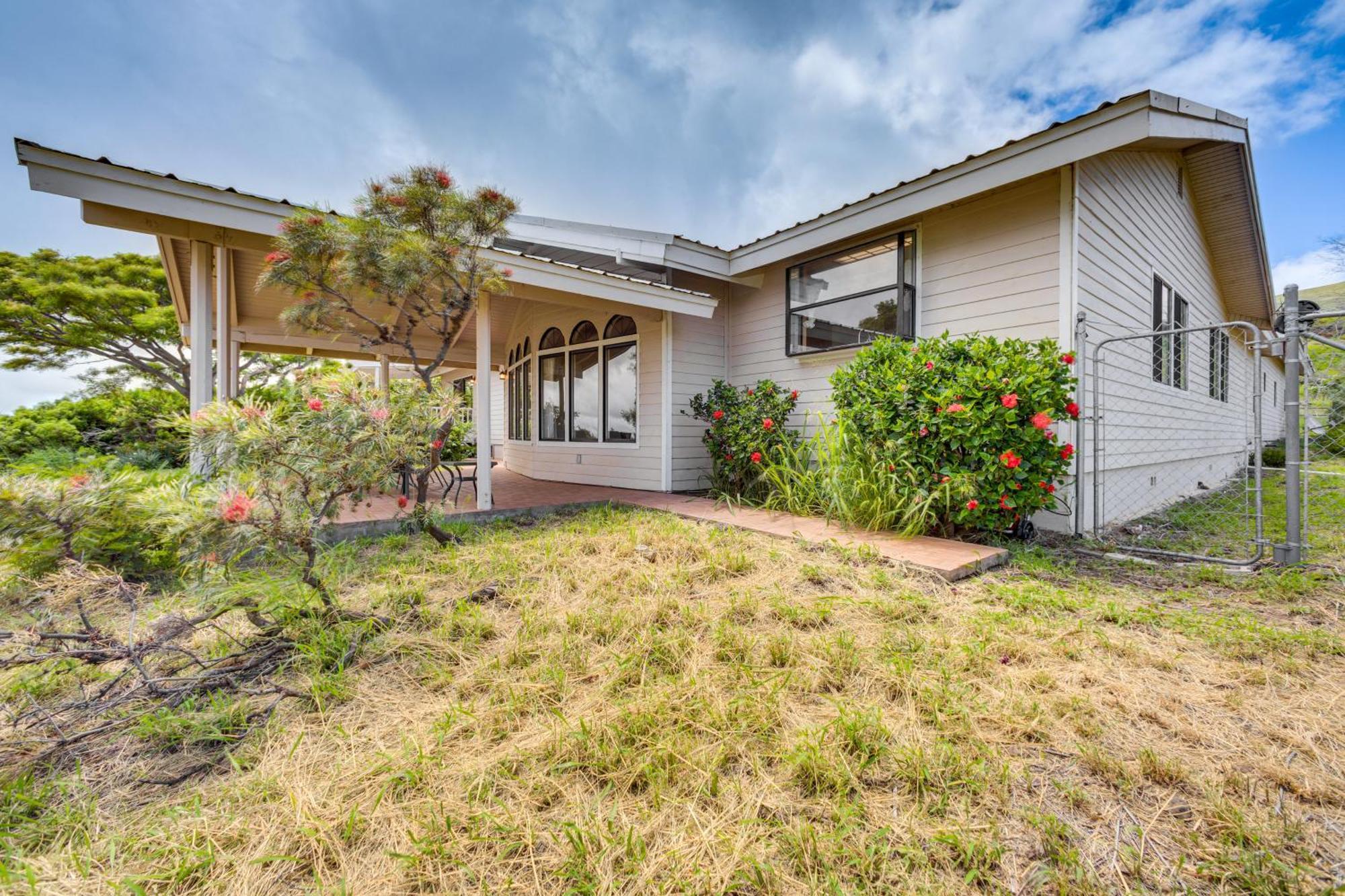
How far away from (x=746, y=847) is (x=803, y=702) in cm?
71

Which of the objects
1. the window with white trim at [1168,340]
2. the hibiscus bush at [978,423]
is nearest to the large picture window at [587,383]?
the hibiscus bush at [978,423]

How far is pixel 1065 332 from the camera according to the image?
13.9 feet

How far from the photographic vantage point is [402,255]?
13.7ft

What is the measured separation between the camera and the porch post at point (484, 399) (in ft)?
16.2

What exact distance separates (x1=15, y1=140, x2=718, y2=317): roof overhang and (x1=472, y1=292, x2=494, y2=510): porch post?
0.45 m

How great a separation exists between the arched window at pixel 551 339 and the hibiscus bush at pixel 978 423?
535cm

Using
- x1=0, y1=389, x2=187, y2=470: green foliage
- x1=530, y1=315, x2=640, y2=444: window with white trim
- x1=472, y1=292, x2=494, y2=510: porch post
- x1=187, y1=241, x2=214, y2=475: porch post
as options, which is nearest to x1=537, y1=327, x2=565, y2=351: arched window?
x1=530, y1=315, x2=640, y2=444: window with white trim

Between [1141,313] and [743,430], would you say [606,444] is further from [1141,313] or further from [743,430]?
[1141,313]

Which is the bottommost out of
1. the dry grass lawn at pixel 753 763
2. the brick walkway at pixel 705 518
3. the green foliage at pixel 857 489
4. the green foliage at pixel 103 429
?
the dry grass lawn at pixel 753 763

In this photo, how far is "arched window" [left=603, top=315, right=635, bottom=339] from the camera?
7.10m

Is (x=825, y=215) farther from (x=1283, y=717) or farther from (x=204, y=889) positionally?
(x=204, y=889)

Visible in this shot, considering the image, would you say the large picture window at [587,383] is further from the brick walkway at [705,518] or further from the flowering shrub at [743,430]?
the flowering shrub at [743,430]

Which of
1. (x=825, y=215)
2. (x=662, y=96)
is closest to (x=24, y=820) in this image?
(x=825, y=215)

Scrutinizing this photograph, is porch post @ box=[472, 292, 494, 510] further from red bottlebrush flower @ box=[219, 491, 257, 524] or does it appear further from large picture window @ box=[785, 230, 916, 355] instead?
large picture window @ box=[785, 230, 916, 355]
